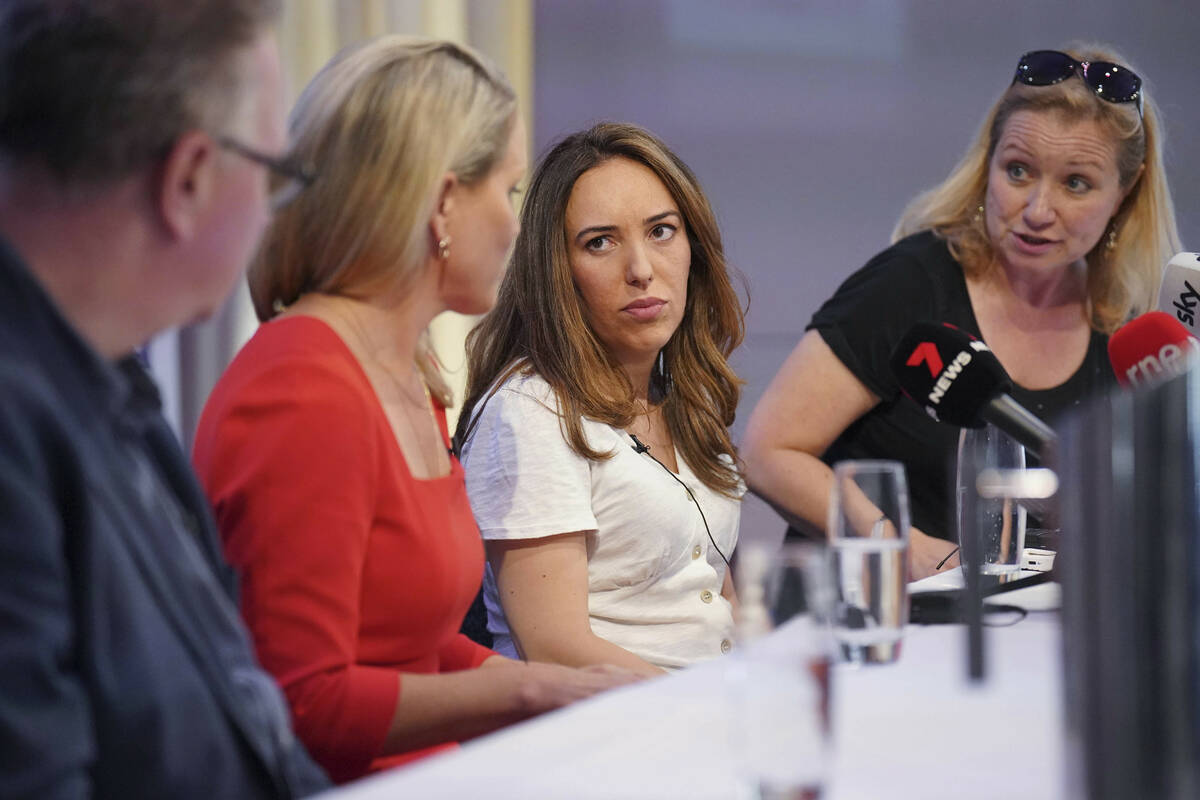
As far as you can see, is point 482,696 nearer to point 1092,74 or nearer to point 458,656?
point 458,656

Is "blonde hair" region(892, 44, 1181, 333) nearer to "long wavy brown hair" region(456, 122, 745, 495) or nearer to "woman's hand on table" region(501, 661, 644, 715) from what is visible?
"long wavy brown hair" region(456, 122, 745, 495)

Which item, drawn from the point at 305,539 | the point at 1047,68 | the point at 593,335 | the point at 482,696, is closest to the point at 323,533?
the point at 305,539

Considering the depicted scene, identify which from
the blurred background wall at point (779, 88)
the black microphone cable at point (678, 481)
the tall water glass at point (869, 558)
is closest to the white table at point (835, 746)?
the tall water glass at point (869, 558)

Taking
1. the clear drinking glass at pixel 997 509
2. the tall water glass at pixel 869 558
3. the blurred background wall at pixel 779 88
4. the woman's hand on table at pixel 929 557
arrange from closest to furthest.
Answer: the tall water glass at pixel 869 558, the clear drinking glass at pixel 997 509, the woman's hand on table at pixel 929 557, the blurred background wall at pixel 779 88

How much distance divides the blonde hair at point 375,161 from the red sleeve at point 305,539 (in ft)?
0.51

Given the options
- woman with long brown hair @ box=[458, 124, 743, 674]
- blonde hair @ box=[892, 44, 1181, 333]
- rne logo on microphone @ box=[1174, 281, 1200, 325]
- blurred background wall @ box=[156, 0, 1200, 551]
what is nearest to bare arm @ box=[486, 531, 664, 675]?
woman with long brown hair @ box=[458, 124, 743, 674]

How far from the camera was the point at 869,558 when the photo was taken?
3.65 feet

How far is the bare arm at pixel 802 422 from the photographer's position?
234 cm

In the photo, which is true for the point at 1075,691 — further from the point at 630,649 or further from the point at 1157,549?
the point at 630,649

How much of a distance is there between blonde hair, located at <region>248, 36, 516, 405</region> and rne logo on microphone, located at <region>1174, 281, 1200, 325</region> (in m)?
0.89

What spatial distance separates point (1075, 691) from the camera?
0.64m

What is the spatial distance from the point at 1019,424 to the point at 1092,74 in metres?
1.38

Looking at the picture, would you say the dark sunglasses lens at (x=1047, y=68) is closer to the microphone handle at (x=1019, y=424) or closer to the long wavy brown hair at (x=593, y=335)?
the long wavy brown hair at (x=593, y=335)

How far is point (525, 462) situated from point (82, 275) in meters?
0.87
